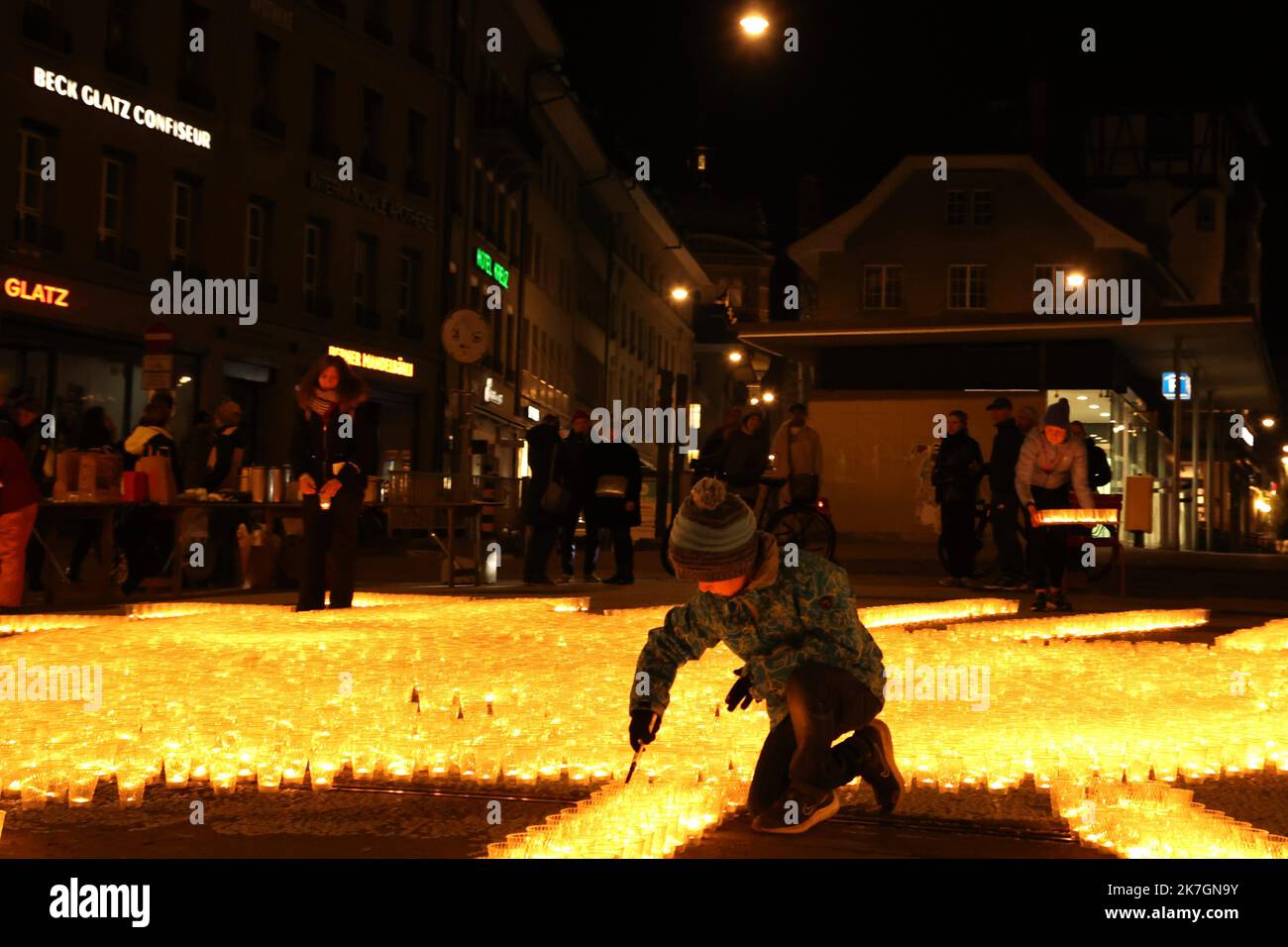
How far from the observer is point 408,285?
1817 inches

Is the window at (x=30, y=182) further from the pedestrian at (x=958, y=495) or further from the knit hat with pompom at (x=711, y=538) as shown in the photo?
the knit hat with pompom at (x=711, y=538)

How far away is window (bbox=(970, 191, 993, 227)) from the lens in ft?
189

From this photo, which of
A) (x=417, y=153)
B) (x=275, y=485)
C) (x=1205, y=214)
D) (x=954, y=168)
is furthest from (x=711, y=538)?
(x=1205, y=214)

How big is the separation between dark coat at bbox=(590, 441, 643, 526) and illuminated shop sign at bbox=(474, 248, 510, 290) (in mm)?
31676

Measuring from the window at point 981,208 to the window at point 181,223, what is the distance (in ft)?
95.5

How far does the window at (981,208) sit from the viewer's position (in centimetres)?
5759

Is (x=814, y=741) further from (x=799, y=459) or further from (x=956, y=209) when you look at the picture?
(x=956, y=209)

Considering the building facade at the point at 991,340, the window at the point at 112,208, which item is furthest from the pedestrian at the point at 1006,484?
the window at the point at 112,208

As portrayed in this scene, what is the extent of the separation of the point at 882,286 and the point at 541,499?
135 feet

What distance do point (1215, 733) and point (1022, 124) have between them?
204 feet

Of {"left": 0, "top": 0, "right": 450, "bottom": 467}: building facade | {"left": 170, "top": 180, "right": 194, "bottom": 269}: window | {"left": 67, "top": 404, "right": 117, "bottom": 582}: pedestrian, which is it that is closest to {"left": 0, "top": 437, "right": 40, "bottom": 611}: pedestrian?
{"left": 67, "top": 404, "right": 117, "bottom": 582}: pedestrian

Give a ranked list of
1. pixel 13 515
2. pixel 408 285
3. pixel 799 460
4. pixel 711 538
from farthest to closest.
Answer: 1. pixel 408 285
2. pixel 799 460
3. pixel 13 515
4. pixel 711 538

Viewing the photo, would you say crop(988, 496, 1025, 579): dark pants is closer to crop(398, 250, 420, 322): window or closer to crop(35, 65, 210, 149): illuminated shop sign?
crop(35, 65, 210, 149): illuminated shop sign

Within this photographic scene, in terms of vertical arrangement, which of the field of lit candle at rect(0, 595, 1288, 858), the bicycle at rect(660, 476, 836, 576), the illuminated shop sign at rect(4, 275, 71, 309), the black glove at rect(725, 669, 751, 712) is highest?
the illuminated shop sign at rect(4, 275, 71, 309)
